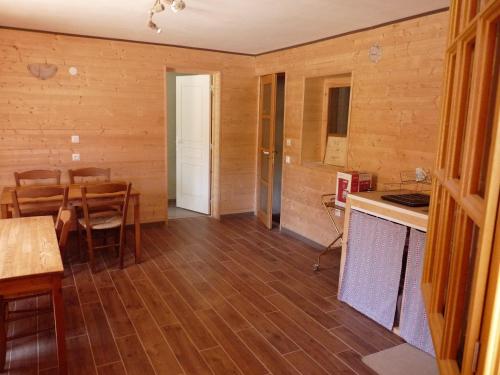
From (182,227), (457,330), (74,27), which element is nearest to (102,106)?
(74,27)

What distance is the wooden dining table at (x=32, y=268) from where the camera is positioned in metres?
2.02

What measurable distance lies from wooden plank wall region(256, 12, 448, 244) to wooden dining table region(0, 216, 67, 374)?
9.69 feet

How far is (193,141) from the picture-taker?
6.29 meters

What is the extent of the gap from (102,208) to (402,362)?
335 centimetres

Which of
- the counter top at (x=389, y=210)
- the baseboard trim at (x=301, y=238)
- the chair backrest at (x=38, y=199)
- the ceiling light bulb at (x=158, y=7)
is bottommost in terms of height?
the baseboard trim at (x=301, y=238)

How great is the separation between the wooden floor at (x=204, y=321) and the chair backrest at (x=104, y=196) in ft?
2.13

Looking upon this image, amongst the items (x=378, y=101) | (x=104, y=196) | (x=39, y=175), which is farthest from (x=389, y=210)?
(x=39, y=175)

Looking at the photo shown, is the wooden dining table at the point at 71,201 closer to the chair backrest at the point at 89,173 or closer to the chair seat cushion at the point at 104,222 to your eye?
the chair seat cushion at the point at 104,222

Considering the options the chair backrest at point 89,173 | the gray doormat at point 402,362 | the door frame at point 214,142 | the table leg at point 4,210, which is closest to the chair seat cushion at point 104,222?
the table leg at point 4,210

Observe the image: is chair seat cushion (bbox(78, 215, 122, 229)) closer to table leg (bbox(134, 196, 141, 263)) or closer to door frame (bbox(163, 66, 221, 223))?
table leg (bbox(134, 196, 141, 263))

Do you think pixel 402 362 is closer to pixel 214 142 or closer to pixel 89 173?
pixel 89 173

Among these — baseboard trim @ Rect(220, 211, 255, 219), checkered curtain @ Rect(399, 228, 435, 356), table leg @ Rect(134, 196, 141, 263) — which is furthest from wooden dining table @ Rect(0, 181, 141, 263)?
checkered curtain @ Rect(399, 228, 435, 356)

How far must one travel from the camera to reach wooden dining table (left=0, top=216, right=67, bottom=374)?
6.63 feet

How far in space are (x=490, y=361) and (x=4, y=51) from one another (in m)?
5.33
